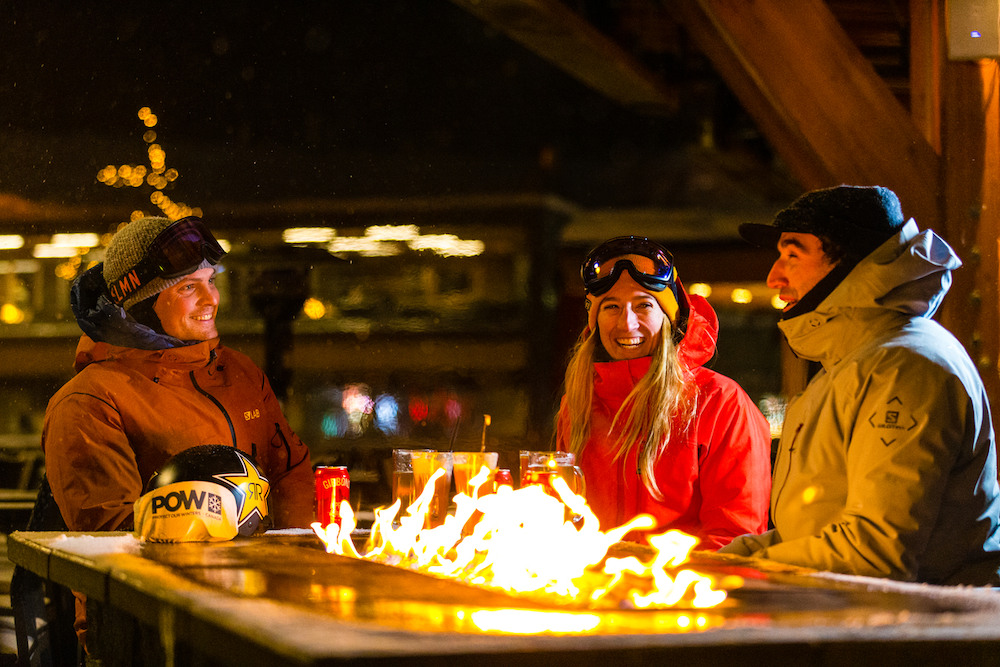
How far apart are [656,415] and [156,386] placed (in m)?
1.46

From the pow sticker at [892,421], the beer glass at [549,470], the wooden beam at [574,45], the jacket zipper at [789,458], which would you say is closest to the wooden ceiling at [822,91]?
the wooden beam at [574,45]

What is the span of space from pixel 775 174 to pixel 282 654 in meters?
9.22

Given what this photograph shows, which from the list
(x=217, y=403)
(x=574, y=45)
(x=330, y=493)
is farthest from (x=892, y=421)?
(x=574, y=45)

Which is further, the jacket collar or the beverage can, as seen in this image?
the jacket collar

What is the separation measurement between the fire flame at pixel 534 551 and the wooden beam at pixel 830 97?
1.87 m

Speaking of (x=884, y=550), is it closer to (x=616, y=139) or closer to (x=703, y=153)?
(x=703, y=153)

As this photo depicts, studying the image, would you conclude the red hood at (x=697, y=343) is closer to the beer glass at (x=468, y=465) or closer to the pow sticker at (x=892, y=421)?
the beer glass at (x=468, y=465)

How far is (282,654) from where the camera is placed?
1.12 m

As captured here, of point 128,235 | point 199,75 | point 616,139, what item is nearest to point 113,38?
point 199,75

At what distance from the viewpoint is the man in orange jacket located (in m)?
2.81

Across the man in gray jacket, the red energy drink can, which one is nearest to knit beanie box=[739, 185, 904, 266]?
the man in gray jacket

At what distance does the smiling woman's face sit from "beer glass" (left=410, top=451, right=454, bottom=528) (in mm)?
862

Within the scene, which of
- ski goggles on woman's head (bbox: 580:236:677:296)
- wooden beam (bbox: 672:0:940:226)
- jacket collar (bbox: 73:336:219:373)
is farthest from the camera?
wooden beam (bbox: 672:0:940:226)

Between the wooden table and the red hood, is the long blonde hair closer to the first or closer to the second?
the red hood
